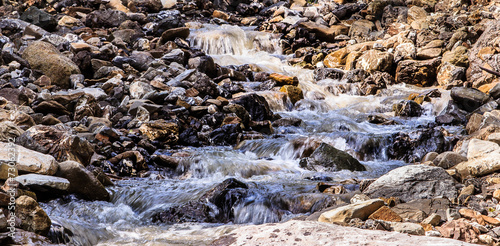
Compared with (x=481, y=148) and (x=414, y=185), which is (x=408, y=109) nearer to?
(x=481, y=148)

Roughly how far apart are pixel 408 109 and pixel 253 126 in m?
4.67

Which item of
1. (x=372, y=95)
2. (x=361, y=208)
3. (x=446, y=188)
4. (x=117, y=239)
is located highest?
(x=361, y=208)

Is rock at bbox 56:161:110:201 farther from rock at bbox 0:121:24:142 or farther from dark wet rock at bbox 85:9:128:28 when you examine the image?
dark wet rock at bbox 85:9:128:28

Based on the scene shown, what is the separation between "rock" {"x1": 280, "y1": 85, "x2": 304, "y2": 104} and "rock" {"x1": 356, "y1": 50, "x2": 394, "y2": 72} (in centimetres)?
326

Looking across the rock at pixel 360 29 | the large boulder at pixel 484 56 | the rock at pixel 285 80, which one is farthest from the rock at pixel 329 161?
the rock at pixel 360 29

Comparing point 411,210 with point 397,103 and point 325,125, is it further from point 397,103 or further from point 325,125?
point 397,103

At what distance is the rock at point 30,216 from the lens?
3375 mm

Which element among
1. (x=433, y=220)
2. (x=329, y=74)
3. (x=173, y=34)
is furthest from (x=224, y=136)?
(x=173, y=34)

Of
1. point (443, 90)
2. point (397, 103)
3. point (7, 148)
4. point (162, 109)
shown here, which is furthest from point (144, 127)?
point (443, 90)

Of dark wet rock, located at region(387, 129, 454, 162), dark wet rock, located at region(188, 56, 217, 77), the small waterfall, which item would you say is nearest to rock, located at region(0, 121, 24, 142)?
dark wet rock, located at region(387, 129, 454, 162)

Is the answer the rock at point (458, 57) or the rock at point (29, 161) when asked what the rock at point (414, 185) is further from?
the rock at point (458, 57)

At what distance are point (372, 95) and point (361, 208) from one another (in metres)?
10.2

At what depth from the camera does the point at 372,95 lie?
12938 mm

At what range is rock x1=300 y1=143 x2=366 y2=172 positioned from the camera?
22.3 feet
